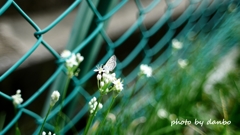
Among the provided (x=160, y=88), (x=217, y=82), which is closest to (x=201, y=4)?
(x=217, y=82)

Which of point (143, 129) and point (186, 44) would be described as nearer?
point (143, 129)

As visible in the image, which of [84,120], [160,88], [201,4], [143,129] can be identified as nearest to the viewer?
[143,129]

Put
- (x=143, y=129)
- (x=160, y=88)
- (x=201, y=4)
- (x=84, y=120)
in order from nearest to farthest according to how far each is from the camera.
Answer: (x=143, y=129)
(x=160, y=88)
(x=84, y=120)
(x=201, y=4)

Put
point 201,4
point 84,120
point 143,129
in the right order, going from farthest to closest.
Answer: point 201,4
point 84,120
point 143,129

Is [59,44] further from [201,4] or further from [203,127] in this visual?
[201,4]

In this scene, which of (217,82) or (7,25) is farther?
(217,82)

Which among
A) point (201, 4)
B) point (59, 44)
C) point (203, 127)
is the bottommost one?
point (203, 127)

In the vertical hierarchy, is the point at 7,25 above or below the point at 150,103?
above

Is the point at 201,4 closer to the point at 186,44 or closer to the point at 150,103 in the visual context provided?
the point at 186,44

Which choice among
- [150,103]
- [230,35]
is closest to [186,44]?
[230,35]
